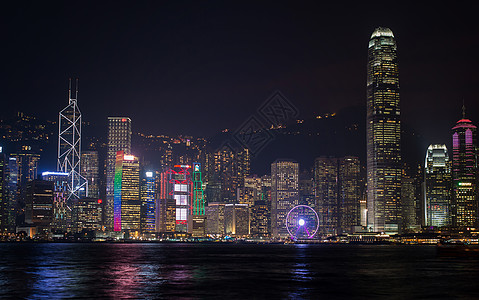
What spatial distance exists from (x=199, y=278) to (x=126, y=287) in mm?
17155

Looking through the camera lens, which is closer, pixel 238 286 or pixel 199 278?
pixel 238 286

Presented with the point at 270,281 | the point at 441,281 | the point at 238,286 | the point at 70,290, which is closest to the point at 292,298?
the point at 238,286

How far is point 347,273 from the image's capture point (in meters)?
102

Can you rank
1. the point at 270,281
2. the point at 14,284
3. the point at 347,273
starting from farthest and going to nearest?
the point at 347,273, the point at 270,281, the point at 14,284

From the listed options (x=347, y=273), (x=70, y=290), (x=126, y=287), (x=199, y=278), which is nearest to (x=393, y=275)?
(x=347, y=273)

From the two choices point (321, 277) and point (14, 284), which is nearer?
point (14, 284)

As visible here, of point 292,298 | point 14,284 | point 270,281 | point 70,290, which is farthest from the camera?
point 270,281

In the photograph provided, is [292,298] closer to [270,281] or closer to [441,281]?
[270,281]

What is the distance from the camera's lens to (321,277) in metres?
93.7

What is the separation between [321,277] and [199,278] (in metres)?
17.7

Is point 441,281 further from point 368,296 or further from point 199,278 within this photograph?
point 199,278

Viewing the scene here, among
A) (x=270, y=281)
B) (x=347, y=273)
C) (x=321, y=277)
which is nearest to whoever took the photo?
(x=270, y=281)

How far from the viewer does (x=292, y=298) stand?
2589 inches

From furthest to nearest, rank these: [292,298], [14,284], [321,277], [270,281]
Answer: [321,277], [270,281], [14,284], [292,298]
